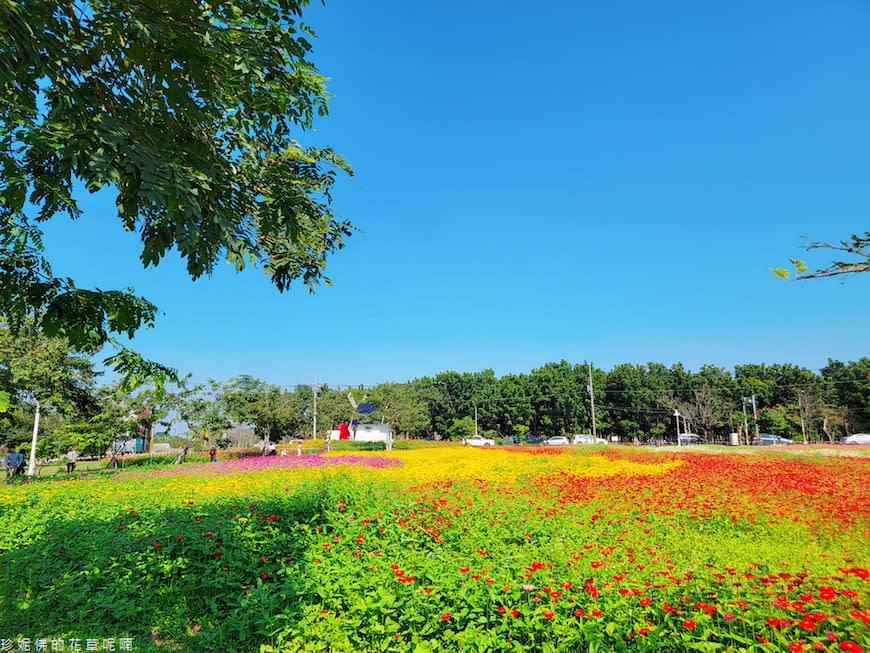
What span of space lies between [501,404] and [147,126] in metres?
64.4

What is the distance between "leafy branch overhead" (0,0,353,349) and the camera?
215cm

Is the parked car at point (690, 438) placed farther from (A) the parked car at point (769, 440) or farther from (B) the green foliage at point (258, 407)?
(B) the green foliage at point (258, 407)

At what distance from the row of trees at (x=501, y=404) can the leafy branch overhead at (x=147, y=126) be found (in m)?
22.1

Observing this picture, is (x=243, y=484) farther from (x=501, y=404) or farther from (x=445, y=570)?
(x=501, y=404)

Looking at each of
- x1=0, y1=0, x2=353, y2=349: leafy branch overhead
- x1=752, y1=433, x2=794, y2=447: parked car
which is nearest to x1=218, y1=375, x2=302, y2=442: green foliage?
x1=0, y1=0, x2=353, y2=349: leafy branch overhead

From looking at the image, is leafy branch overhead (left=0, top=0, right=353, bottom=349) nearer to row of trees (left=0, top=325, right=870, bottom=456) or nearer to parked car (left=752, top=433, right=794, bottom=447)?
row of trees (left=0, top=325, right=870, bottom=456)

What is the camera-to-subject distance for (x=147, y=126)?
2357 mm

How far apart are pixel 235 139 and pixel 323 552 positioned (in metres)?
5.52

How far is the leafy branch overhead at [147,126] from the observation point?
7.04ft

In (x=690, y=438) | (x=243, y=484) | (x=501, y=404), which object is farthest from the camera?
(x=501, y=404)

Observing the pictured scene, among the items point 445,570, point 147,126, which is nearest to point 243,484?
point 445,570

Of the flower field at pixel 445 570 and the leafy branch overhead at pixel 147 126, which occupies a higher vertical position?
the leafy branch overhead at pixel 147 126

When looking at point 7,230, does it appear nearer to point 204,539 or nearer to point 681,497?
point 204,539

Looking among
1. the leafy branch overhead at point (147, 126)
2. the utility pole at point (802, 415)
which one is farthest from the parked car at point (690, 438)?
the leafy branch overhead at point (147, 126)
